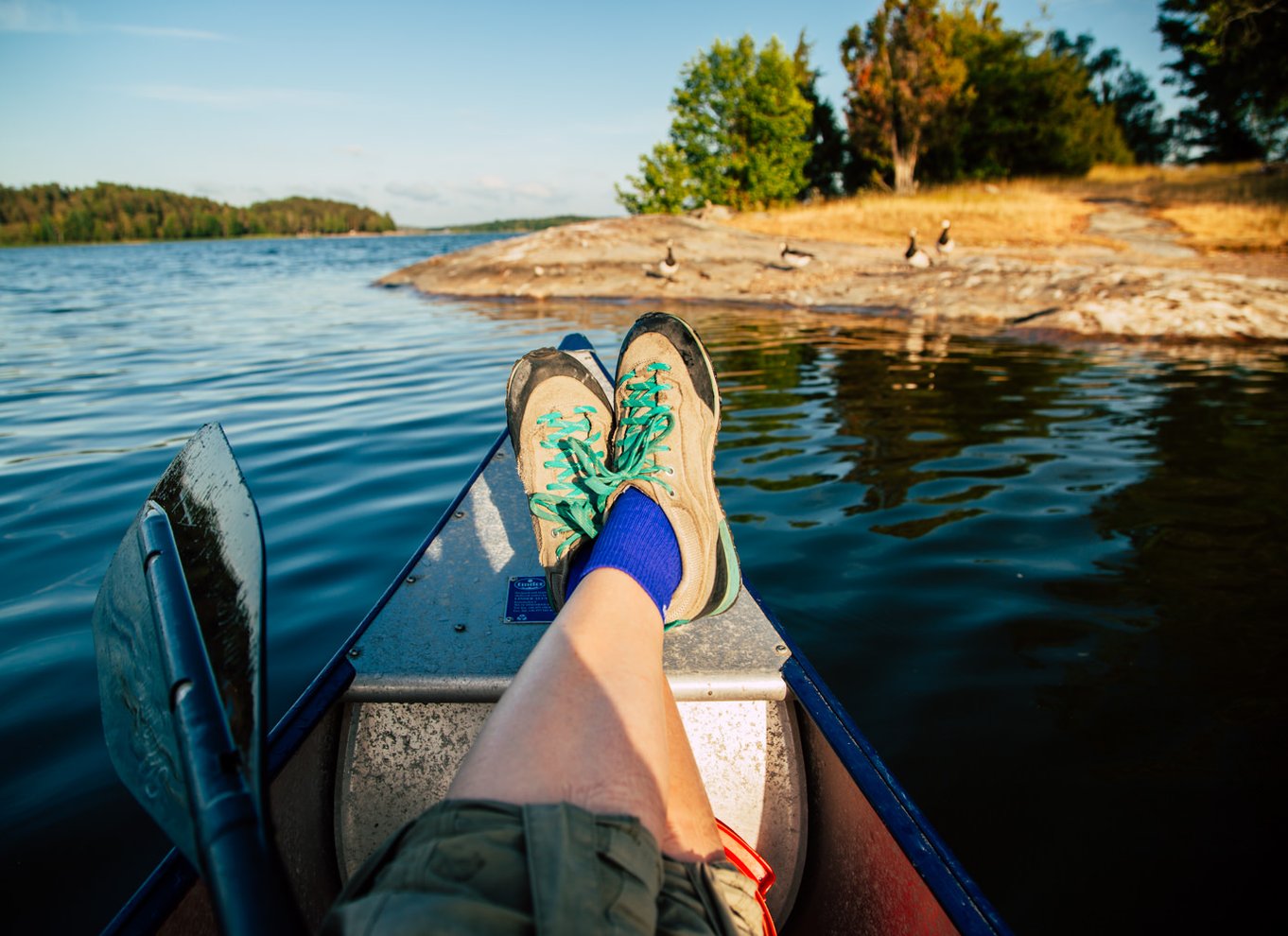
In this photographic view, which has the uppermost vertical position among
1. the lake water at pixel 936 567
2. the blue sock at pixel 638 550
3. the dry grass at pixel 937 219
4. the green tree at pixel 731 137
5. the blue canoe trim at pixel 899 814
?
the green tree at pixel 731 137

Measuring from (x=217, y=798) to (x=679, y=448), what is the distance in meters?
1.55

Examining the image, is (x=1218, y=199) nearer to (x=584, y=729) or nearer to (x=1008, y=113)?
(x=1008, y=113)

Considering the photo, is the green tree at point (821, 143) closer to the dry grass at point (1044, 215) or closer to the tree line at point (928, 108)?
the tree line at point (928, 108)

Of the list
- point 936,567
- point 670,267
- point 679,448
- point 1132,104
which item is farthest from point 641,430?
point 1132,104

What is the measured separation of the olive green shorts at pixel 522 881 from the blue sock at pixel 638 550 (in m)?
0.74

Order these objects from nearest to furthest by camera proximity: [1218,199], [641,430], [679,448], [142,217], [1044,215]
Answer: [679,448]
[641,430]
[1044,215]
[1218,199]
[142,217]

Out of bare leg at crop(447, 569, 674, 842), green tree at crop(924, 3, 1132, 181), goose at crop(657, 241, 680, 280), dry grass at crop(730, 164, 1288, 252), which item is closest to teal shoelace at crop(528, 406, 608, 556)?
bare leg at crop(447, 569, 674, 842)

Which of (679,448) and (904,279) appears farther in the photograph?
(904,279)

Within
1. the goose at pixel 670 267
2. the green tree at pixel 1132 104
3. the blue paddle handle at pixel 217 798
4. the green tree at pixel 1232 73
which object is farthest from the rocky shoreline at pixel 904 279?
the green tree at pixel 1132 104

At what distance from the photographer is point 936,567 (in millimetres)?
2990

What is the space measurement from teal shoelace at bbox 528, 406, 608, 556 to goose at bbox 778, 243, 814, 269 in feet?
36.8

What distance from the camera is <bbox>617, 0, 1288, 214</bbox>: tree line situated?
2202 cm

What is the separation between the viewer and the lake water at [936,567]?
5.61 ft

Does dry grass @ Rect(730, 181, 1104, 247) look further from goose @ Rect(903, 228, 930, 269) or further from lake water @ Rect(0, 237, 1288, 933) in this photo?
lake water @ Rect(0, 237, 1288, 933)
